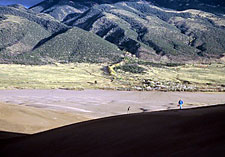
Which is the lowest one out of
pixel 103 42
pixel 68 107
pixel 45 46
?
pixel 68 107

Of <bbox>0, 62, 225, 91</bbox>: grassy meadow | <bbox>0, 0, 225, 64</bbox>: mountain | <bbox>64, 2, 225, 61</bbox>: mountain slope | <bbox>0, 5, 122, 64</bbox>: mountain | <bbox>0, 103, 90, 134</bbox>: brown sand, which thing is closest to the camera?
<bbox>0, 103, 90, 134</bbox>: brown sand

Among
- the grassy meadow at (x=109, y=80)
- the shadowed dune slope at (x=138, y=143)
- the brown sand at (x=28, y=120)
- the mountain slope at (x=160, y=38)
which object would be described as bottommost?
the grassy meadow at (x=109, y=80)

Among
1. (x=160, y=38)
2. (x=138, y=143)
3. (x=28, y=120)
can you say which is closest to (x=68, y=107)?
(x=28, y=120)

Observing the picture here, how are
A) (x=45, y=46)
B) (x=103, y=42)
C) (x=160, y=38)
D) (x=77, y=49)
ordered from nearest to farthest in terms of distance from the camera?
(x=45, y=46), (x=77, y=49), (x=103, y=42), (x=160, y=38)

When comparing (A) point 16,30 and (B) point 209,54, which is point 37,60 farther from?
(B) point 209,54

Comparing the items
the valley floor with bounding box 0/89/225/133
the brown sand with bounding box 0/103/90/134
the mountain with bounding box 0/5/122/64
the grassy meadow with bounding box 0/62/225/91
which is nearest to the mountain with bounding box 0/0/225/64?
the mountain with bounding box 0/5/122/64

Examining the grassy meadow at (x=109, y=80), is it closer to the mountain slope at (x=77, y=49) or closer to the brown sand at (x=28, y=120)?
the brown sand at (x=28, y=120)

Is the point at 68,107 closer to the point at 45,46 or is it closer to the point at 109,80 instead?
the point at 109,80

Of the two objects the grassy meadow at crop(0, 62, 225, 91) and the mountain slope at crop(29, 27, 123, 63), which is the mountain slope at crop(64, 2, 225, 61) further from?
the grassy meadow at crop(0, 62, 225, 91)

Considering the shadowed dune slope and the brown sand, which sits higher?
the shadowed dune slope

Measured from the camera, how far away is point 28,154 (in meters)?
5.54

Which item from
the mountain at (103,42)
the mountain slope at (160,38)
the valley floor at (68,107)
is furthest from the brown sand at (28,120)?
the mountain slope at (160,38)

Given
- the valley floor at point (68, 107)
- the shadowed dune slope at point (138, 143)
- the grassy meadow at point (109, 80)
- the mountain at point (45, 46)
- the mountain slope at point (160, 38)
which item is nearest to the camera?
the shadowed dune slope at point (138, 143)

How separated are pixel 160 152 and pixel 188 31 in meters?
137
